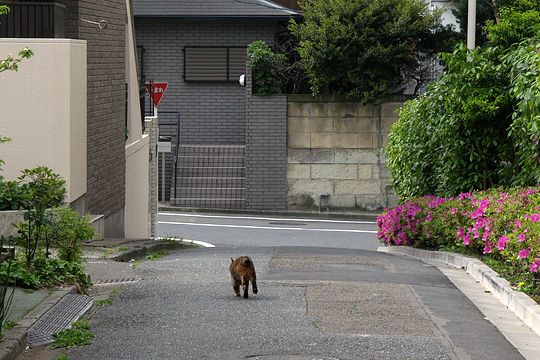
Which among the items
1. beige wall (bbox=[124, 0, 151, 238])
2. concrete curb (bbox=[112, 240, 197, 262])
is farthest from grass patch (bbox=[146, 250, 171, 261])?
beige wall (bbox=[124, 0, 151, 238])

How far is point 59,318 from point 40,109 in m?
6.58

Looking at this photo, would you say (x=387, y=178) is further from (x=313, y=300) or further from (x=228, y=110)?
(x=313, y=300)

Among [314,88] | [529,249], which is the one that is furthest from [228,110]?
[529,249]

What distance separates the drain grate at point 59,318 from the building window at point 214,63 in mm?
23879

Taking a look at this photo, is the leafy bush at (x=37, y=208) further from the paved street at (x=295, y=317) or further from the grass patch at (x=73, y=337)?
the grass patch at (x=73, y=337)

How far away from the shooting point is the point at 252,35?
114 feet

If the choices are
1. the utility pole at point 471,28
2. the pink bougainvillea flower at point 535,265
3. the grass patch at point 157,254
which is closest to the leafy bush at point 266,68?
the utility pole at point 471,28

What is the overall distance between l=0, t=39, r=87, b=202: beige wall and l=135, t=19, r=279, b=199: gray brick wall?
60.2 ft

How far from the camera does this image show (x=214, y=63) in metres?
35.2

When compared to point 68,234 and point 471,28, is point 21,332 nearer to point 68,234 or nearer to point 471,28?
point 68,234

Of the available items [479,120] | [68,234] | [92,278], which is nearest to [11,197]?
[92,278]

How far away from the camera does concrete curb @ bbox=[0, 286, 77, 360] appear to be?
8.59 m

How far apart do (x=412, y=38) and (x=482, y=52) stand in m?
12.0

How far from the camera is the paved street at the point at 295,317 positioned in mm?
9070
